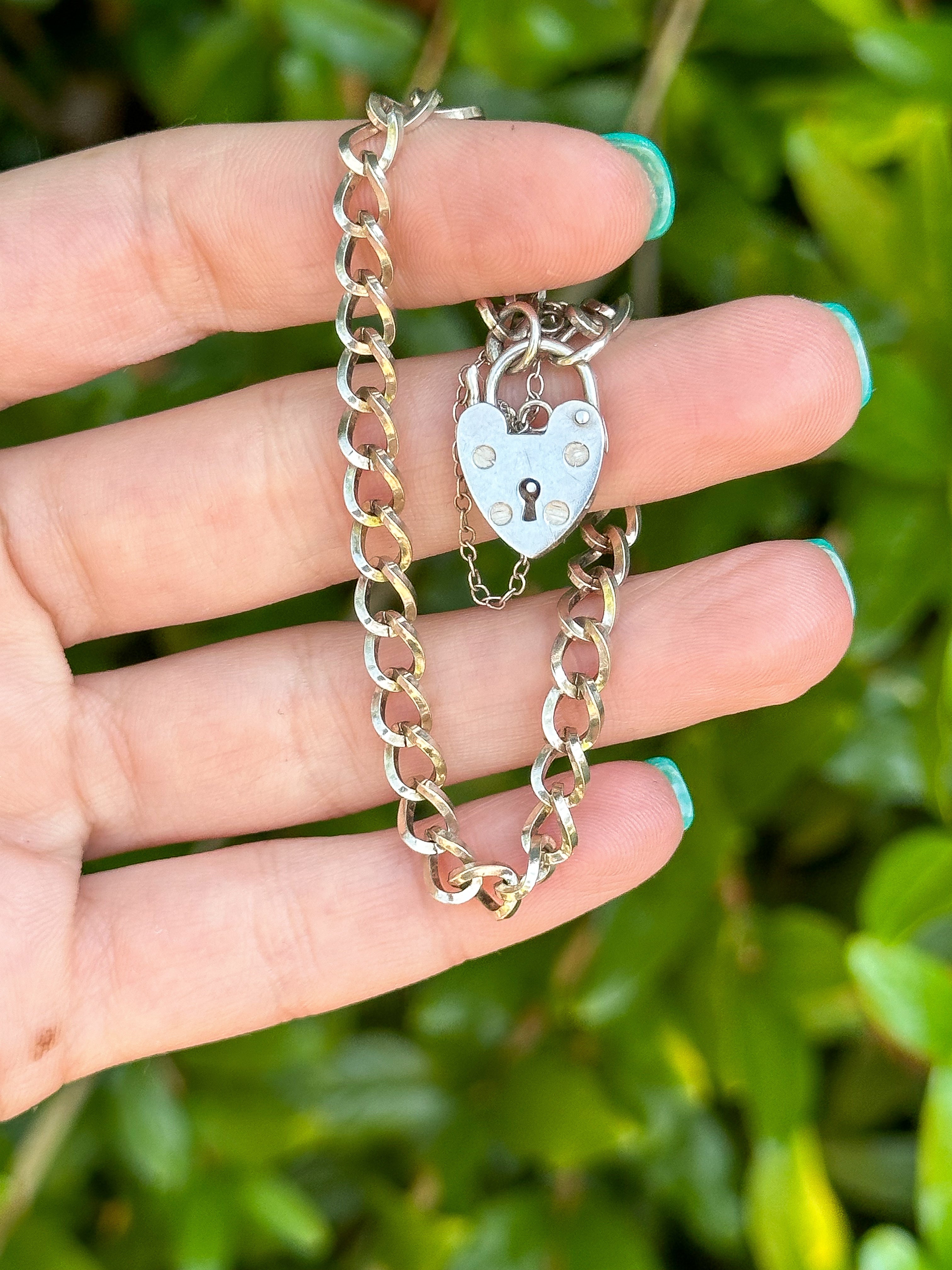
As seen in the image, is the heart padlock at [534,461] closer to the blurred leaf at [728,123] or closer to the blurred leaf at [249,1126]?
the blurred leaf at [728,123]

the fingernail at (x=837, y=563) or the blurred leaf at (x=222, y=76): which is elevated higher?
the blurred leaf at (x=222, y=76)

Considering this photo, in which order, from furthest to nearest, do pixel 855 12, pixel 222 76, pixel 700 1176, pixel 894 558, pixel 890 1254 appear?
pixel 700 1176, pixel 222 76, pixel 894 558, pixel 855 12, pixel 890 1254

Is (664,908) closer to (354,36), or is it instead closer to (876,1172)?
(876,1172)

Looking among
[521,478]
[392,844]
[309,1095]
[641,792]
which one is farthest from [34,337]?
[309,1095]

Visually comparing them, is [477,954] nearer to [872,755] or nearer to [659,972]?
[659,972]

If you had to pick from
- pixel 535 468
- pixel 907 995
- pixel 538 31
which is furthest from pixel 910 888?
pixel 538 31

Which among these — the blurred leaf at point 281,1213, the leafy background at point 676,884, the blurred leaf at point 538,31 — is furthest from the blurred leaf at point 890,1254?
the blurred leaf at point 538,31
